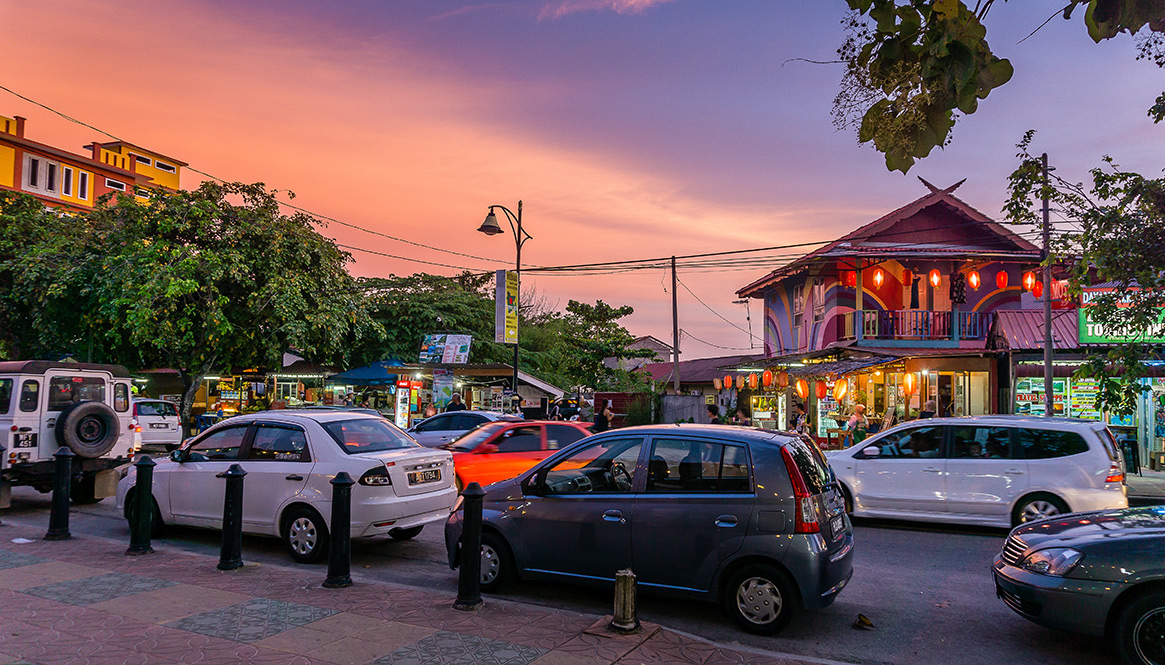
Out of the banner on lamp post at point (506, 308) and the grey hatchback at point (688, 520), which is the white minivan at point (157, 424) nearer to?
the banner on lamp post at point (506, 308)

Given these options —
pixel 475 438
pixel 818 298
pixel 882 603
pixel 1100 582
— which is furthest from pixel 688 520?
pixel 818 298

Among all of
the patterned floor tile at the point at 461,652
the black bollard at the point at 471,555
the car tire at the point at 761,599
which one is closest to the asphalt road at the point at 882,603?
the car tire at the point at 761,599

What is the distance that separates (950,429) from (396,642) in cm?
821

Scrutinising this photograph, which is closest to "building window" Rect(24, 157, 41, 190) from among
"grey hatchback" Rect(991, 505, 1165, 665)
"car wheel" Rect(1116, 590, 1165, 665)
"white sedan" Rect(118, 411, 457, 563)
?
"white sedan" Rect(118, 411, 457, 563)

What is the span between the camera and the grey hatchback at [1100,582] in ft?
16.6

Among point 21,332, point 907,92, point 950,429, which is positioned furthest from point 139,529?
point 21,332

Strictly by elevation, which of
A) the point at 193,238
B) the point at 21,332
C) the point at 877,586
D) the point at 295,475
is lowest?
the point at 877,586

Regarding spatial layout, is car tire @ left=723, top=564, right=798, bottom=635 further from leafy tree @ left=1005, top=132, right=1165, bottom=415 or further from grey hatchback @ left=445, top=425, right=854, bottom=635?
leafy tree @ left=1005, top=132, right=1165, bottom=415

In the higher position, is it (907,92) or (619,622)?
(907,92)

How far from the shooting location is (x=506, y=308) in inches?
941

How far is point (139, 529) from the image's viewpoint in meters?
8.28

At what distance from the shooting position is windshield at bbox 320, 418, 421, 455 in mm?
8516

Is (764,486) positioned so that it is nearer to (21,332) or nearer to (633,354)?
(21,332)

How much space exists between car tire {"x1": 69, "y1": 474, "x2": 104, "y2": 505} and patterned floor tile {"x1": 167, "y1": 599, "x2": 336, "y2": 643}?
7514 mm
